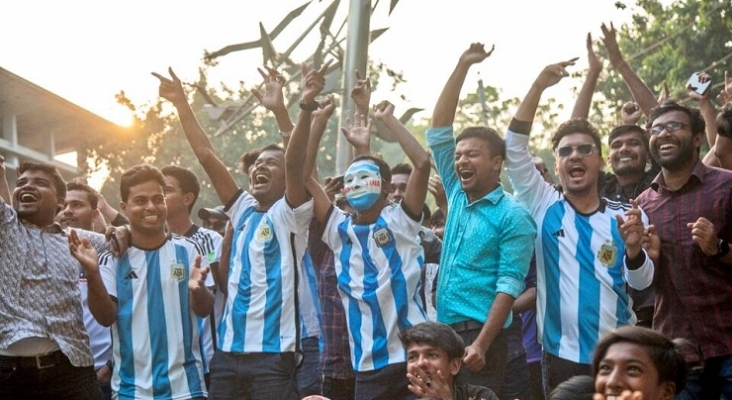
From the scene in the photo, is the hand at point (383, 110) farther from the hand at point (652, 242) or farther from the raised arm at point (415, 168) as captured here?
the hand at point (652, 242)

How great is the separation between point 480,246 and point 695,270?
1264mm

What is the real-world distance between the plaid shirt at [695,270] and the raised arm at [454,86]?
1.42 meters

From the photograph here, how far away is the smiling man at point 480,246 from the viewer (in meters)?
5.84

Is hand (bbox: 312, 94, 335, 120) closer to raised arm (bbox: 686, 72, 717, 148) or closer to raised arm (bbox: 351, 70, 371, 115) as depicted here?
raised arm (bbox: 351, 70, 371, 115)

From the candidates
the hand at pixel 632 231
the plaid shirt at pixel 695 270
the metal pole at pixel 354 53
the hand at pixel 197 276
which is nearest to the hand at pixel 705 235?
the plaid shirt at pixel 695 270

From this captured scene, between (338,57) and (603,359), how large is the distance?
8639 millimetres

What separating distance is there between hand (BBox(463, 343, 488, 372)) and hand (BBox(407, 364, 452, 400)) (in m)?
0.17

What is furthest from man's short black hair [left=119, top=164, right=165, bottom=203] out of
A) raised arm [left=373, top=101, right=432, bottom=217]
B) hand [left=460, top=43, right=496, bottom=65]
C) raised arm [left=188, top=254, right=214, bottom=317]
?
hand [left=460, top=43, right=496, bottom=65]

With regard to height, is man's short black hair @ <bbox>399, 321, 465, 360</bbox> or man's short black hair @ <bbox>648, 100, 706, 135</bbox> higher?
man's short black hair @ <bbox>648, 100, 706, 135</bbox>

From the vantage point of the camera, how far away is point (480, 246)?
6.01 meters

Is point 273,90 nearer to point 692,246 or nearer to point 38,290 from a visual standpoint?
point 38,290

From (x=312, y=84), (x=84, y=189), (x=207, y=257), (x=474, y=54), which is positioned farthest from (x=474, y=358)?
(x=84, y=189)

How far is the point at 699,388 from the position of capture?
208 inches

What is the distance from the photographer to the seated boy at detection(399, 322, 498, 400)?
5383 millimetres
